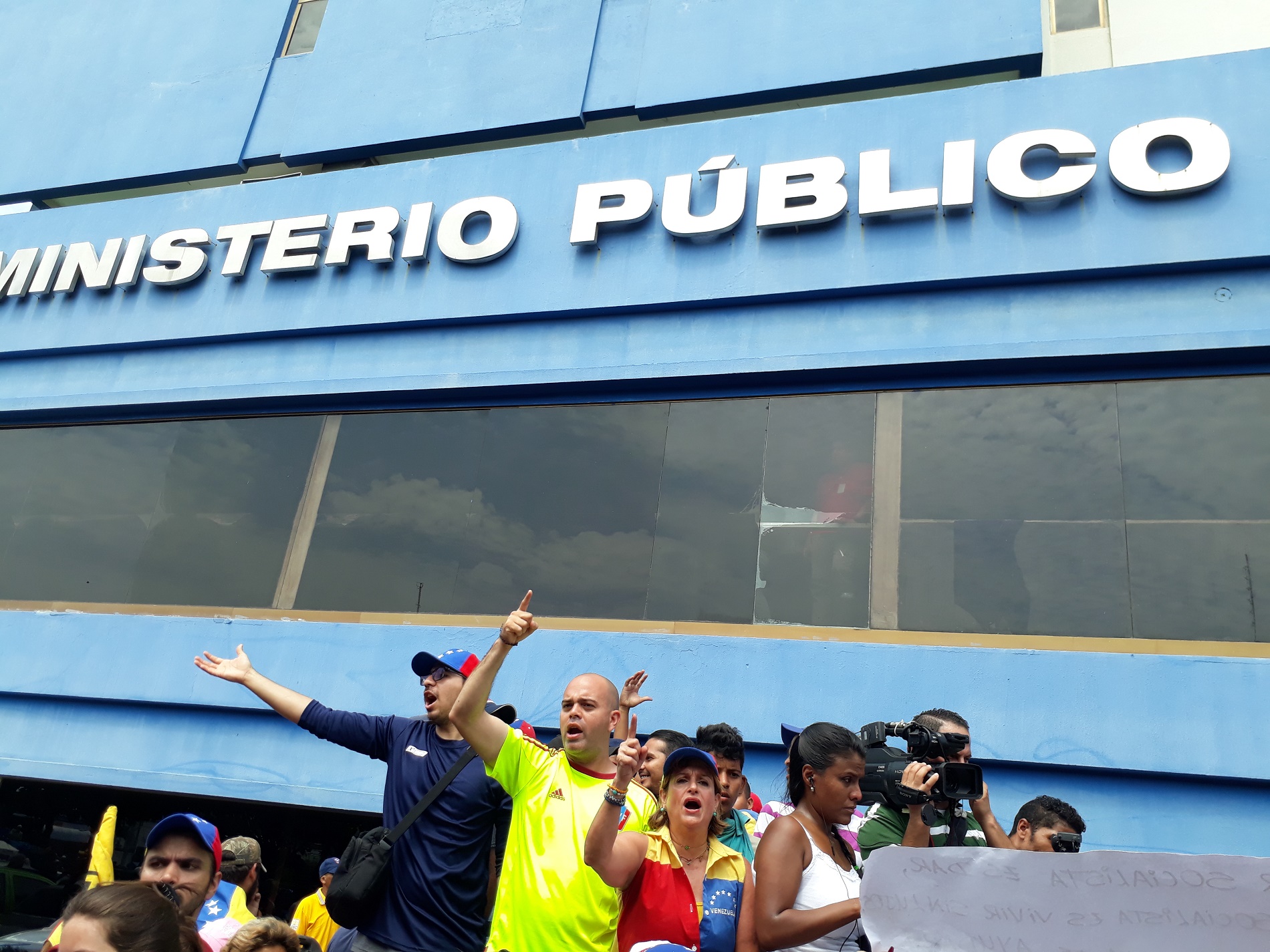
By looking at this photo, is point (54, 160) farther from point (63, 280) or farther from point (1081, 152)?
point (1081, 152)

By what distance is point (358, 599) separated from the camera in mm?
8086

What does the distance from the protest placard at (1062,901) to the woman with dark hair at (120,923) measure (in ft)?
5.78

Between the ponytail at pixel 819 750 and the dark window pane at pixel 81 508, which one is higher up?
the dark window pane at pixel 81 508

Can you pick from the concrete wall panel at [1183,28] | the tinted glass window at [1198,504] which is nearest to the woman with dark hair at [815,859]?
the tinted glass window at [1198,504]

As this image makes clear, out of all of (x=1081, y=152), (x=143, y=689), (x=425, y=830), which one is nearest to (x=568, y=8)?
(x=1081, y=152)

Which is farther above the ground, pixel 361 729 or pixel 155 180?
pixel 155 180

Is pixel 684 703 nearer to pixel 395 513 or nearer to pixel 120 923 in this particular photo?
pixel 395 513

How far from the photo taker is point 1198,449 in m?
6.42

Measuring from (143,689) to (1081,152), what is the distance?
881cm

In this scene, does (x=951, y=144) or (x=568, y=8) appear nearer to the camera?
(x=951, y=144)

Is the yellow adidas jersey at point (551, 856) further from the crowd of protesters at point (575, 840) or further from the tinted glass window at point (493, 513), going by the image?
the tinted glass window at point (493, 513)

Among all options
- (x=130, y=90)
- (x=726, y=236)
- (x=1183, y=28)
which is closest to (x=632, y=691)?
(x=726, y=236)

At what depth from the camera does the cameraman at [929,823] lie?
9.75 ft

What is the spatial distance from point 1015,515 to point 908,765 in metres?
4.05
